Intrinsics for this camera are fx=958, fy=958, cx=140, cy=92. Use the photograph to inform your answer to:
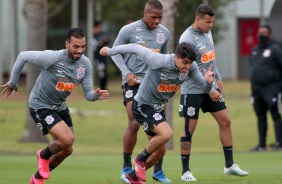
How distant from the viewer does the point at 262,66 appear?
20.5 metres

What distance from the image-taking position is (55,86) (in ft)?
39.4

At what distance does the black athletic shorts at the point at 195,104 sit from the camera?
43.5ft

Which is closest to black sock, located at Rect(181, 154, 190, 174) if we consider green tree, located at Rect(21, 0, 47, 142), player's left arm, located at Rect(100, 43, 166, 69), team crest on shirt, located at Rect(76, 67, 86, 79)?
player's left arm, located at Rect(100, 43, 166, 69)

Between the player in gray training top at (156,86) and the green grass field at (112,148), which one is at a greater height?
the player in gray training top at (156,86)

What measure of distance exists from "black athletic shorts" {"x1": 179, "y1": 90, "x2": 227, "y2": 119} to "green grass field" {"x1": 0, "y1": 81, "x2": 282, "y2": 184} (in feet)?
2.98

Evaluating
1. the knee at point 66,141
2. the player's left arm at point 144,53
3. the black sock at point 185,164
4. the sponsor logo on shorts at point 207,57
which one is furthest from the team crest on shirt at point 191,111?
the knee at point 66,141

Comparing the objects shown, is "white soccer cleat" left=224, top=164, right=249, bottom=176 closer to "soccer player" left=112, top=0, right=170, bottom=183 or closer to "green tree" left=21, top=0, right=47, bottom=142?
"soccer player" left=112, top=0, right=170, bottom=183

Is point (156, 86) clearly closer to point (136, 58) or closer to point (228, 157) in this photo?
point (136, 58)

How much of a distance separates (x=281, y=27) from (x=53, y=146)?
12.4 metres

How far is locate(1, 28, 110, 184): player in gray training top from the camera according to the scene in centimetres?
1184

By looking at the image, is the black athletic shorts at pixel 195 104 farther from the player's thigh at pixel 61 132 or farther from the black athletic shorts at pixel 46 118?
the player's thigh at pixel 61 132

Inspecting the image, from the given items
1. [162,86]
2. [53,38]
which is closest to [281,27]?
[162,86]

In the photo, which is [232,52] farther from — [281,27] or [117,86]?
[281,27]

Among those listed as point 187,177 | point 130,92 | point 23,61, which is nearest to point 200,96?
point 130,92
